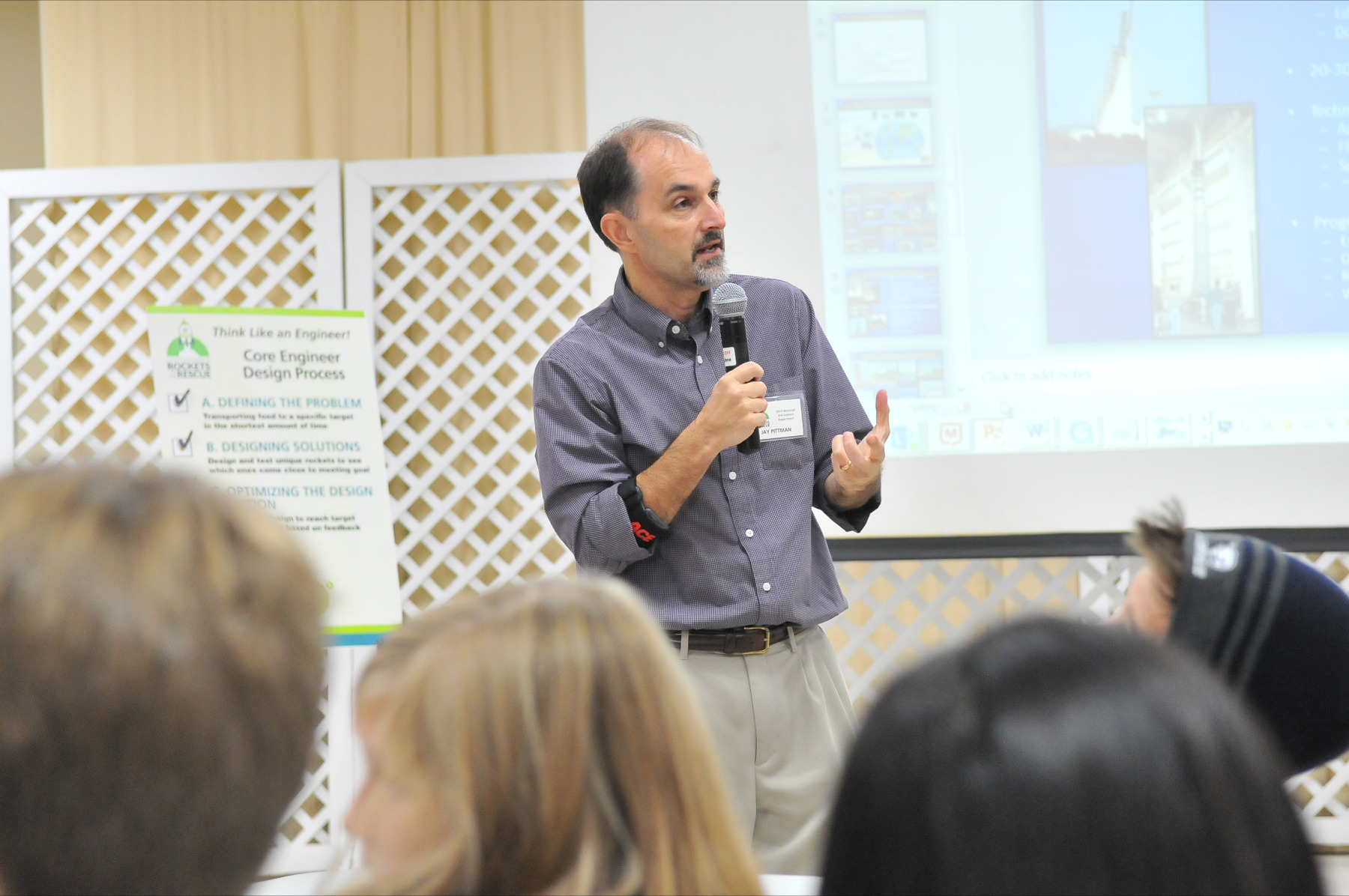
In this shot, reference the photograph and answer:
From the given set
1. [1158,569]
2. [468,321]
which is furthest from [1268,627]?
[468,321]

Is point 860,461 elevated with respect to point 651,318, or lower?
lower

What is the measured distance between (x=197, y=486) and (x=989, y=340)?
8.24ft

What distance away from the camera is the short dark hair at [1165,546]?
107 centimetres

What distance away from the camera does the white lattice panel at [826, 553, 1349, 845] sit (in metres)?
3.11

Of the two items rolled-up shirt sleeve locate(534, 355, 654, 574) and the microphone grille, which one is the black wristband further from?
the microphone grille

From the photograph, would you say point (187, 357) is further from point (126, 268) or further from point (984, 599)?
point (984, 599)

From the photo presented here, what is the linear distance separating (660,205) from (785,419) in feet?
1.39

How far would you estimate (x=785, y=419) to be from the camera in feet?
6.09

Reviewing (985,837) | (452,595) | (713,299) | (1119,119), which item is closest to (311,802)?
(452,595)

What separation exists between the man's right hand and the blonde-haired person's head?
101 cm

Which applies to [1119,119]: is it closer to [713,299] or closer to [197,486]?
[713,299]

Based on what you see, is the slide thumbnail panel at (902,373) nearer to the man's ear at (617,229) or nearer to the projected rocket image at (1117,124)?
the projected rocket image at (1117,124)

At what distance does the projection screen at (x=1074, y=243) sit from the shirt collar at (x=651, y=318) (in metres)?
1.04

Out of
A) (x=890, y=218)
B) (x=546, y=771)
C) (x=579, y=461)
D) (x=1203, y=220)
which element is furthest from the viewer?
(x=890, y=218)
